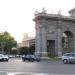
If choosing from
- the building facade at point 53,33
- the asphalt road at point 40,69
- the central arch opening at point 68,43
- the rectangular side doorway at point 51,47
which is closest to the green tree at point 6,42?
the central arch opening at point 68,43

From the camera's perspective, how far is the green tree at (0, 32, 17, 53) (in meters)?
139

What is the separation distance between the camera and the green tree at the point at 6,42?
13902 cm

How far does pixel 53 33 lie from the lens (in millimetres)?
76438

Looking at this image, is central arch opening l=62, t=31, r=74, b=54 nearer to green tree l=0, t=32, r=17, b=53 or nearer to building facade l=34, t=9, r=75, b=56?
building facade l=34, t=9, r=75, b=56

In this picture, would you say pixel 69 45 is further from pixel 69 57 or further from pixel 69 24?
pixel 69 57

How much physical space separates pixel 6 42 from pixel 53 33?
69.5 m

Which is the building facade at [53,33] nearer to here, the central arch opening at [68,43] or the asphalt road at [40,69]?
the central arch opening at [68,43]

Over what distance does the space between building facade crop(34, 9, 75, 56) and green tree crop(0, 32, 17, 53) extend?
198 ft

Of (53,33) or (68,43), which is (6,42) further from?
(53,33)

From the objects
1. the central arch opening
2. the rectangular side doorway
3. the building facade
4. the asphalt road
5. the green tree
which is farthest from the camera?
the green tree

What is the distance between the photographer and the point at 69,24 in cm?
7850

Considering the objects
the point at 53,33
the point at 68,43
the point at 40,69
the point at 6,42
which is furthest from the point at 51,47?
the point at 6,42

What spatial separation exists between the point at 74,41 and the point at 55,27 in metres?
6.28

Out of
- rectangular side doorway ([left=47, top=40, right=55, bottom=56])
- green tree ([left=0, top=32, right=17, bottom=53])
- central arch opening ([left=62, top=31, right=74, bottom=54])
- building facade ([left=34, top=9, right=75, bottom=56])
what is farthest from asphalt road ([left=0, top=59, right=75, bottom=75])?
green tree ([left=0, top=32, right=17, bottom=53])
